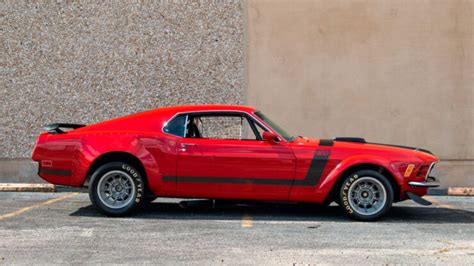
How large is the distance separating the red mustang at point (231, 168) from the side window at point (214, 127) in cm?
7

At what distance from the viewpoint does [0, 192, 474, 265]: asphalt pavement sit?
580 centimetres

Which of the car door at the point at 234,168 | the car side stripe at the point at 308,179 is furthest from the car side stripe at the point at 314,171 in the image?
the car door at the point at 234,168

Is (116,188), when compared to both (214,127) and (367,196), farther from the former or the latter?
(367,196)

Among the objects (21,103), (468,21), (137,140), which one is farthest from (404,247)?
(21,103)

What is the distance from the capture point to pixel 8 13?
508 inches

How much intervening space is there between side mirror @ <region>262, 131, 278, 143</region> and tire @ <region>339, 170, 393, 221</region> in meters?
1.00

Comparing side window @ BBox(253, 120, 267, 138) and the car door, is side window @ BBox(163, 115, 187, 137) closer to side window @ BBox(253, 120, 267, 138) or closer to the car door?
the car door

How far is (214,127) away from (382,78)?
5522mm

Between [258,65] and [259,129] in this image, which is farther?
[258,65]

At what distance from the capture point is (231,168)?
7863mm

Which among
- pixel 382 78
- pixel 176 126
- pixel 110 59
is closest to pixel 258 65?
pixel 382 78

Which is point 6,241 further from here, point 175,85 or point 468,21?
point 468,21

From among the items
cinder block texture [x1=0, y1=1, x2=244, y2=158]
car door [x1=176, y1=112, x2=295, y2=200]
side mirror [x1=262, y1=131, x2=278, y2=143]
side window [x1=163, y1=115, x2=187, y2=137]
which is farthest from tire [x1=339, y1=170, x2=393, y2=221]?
cinder block texture [x1=0, y1=1, x2=244, y2=158]

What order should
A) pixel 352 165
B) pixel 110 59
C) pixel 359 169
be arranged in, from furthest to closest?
pixel 110 59
pixel 359 169
pixel 352 165
